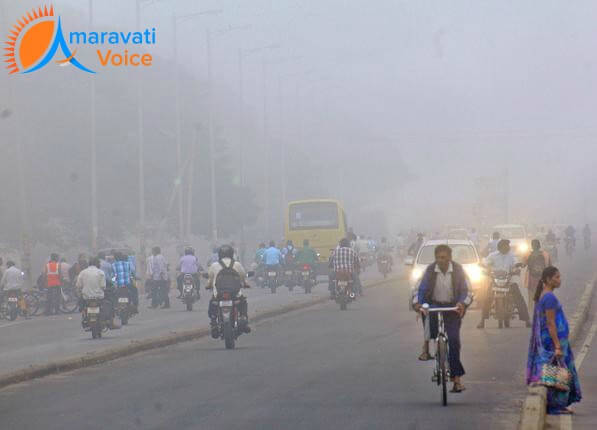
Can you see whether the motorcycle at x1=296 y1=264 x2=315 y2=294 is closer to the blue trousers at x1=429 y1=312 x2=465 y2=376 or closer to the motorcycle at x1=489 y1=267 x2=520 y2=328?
the motorcycle at x1=489 y1=267 x2=520 y2=328

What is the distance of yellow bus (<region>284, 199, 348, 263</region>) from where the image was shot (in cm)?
5559

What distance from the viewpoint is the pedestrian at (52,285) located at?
123ft

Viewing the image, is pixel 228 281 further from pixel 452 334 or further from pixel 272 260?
pixel 272 260

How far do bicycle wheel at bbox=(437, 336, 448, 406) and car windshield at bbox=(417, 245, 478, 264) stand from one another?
698 inches

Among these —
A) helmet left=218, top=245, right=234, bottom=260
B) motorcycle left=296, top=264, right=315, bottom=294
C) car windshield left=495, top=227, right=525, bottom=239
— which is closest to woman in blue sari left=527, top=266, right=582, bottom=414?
helmet left=218, top=245, right=234, bottom=260

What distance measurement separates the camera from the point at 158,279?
3694 cm

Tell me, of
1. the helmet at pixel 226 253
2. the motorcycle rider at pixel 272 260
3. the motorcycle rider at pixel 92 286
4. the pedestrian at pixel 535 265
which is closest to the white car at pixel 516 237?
the motorcycle rider at pixel 272 260

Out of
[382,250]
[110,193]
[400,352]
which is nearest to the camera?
[400,352]

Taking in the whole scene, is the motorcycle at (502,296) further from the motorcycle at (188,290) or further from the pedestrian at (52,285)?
the pedestrian at (52,285)

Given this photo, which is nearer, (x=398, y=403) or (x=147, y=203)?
(x=398, y=403)

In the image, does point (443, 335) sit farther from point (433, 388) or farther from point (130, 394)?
point (130, 394)

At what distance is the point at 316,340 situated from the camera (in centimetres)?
2294

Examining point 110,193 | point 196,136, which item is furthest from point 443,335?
point 196,136

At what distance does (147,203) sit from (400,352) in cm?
6274
